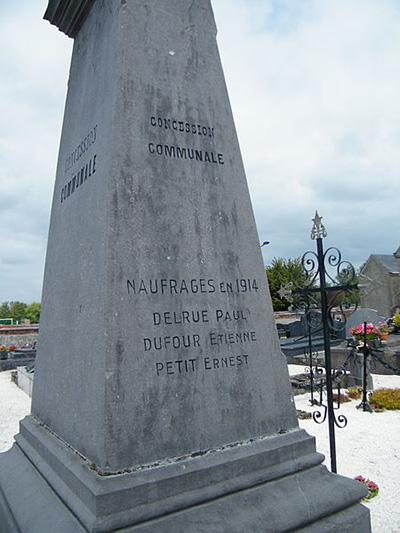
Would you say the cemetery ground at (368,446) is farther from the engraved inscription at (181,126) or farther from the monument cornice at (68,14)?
the monument cornice at (68,14)

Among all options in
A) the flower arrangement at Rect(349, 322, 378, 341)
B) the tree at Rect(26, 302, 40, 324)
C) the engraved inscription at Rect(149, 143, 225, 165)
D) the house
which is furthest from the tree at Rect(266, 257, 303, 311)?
the tree at Rect(26, 302, 40, 324)

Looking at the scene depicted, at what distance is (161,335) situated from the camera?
218 centimetres

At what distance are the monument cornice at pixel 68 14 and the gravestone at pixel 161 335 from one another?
0.36 metres

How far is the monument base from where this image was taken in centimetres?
183

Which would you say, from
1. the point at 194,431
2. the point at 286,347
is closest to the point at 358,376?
the point at 286,347

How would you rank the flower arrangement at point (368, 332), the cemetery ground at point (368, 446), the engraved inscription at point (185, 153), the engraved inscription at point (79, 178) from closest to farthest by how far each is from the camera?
the engraved inscription at point (185, 153), the engraved inscription at point (79, 178), the cemetery ground at point (368, 446), the flower arrangement at point (368, 332)

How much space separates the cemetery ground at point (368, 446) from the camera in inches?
141

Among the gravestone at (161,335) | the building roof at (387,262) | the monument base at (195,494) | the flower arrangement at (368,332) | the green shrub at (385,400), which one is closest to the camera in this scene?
the monument base at (195,494)

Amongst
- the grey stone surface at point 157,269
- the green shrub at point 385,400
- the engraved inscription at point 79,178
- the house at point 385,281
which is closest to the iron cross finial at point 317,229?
the grey stone surface at point 157,269

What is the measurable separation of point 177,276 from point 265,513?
1356mm

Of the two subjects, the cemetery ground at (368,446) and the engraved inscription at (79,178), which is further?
the cemetery ground at (368,446)

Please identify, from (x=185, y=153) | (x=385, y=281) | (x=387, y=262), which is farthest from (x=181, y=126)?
(x=387, y=262)

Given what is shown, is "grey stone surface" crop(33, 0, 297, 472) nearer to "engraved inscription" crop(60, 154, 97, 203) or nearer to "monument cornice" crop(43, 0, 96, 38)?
"engraved inscription" crop(60, 154, 97, 203)

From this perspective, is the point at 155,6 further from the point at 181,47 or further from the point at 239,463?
the point at 239,463
